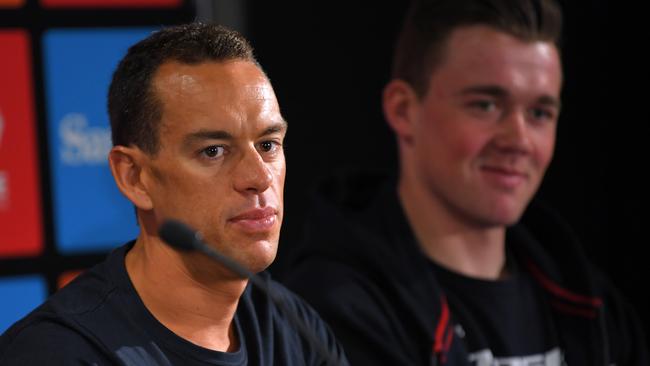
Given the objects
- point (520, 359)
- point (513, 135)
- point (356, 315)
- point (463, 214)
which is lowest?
point (520, 359)

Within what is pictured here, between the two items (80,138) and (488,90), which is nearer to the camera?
(488,90)

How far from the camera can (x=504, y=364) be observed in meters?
1.81

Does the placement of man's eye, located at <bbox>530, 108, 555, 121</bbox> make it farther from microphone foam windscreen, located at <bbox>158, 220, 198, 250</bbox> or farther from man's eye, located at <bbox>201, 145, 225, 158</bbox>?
microphone foam windscreen, located at <bbox>158, 220, 198, 250</bbox>

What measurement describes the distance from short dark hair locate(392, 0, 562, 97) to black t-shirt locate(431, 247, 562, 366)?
0.36m

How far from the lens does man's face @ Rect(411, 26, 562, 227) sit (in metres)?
1.82

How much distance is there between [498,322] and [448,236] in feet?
0.58

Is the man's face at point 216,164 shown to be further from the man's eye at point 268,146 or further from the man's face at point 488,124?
the man's face at point 488,124

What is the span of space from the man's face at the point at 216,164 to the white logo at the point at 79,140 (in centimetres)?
107

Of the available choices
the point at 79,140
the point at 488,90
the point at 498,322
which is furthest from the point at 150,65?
the point at 79,140

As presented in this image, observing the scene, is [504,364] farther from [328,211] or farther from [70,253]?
[70,253]

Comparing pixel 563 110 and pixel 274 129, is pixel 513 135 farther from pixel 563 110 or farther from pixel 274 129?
pixel 563 110

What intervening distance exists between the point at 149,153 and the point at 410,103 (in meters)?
0.80

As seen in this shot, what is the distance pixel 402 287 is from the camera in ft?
5.78

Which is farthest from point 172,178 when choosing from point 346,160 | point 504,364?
point 346,160
